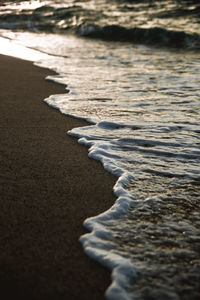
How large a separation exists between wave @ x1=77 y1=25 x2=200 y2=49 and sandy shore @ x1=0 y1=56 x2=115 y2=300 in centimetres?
699

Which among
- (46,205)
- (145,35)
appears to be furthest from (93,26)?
(46,205)

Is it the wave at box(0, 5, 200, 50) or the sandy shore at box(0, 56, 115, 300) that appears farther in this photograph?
the wave at box(0, 5, 200, 50)

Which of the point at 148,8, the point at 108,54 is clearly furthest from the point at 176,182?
the point at 148,8

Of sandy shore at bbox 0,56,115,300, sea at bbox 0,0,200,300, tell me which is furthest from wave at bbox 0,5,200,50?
sandy shore at bbox 0,56,115,300

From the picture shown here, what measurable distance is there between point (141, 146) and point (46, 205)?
128 centimetres

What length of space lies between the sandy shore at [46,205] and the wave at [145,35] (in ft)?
22.9

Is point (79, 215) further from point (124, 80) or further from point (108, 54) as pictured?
point (108, 54)

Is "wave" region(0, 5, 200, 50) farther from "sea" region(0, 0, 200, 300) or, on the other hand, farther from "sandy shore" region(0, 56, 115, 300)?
"sandy shore" region(0, 56, 115, 300)

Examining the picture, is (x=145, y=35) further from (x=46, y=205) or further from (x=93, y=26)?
(x=46, y=205)

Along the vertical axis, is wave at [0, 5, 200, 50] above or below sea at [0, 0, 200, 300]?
above

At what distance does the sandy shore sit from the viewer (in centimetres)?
146

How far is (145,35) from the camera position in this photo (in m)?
10.4

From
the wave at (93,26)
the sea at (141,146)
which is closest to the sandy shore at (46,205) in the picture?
the sea at (141,146)

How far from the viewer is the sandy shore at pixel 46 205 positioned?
1462 mm
